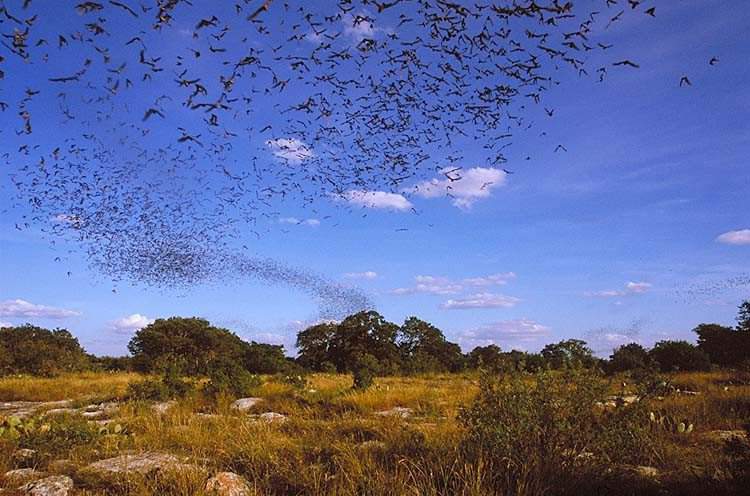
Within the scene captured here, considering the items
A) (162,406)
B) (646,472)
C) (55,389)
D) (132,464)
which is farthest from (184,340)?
(646,472)

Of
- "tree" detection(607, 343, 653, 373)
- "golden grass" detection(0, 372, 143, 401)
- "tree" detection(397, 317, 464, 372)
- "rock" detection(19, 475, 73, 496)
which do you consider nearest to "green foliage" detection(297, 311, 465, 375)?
"tree" detection(397, 317, 464, 372)

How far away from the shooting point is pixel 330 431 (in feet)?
28.0

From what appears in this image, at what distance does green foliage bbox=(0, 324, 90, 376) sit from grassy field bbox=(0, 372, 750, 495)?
19.4m

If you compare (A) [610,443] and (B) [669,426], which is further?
(B) [669,426]

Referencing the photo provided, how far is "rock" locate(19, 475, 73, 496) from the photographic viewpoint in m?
5.61

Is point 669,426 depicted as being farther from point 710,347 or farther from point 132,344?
point 132,344

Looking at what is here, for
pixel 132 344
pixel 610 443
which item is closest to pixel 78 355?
pixel 132 344

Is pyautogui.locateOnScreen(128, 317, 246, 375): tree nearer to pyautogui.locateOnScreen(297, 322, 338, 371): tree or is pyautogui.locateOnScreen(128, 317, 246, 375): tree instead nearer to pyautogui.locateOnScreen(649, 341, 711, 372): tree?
pyautogui.locateOnScreen(297, 322, 338, 371): tree

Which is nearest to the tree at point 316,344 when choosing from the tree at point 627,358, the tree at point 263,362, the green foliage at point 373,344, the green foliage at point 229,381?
the green foliage at point 373,344

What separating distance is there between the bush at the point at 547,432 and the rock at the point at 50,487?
165 inches

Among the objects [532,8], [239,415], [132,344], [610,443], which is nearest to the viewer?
[532,8]

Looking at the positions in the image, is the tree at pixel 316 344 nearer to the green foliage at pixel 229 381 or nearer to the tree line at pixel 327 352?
the tree line at pixel 327 352

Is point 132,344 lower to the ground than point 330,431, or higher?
higher

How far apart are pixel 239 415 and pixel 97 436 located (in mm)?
2979
